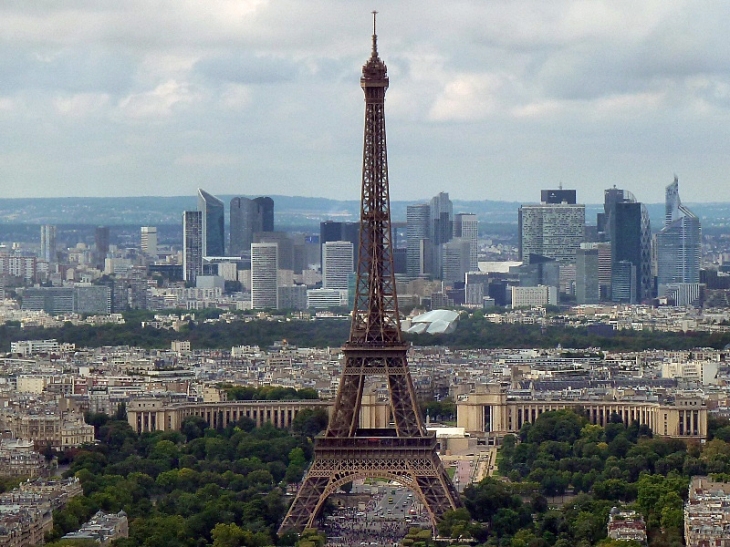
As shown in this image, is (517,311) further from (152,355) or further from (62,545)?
(62,545)

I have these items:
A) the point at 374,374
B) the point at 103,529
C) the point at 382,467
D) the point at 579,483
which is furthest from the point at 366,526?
the point at 579,483

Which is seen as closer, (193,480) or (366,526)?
(366,526)

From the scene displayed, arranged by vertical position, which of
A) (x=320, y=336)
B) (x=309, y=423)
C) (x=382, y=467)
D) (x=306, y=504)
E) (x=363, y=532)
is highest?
(x=320, y=336)

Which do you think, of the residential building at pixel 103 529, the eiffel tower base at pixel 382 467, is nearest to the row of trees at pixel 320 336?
the eiffel tower base at pixel 382 467

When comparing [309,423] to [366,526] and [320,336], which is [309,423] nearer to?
[366,526]

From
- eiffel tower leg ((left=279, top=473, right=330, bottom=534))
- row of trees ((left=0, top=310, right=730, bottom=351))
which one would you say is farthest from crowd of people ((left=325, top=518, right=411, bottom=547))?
row of trees ((left=0, top=310, right=730, bottom=351))

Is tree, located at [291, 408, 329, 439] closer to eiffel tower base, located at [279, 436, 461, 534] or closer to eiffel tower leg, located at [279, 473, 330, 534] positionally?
eiffel tower base, located at [279, 436, 461, 534]

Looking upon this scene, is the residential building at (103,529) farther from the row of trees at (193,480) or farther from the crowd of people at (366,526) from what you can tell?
the crowd of people at (366,526)
